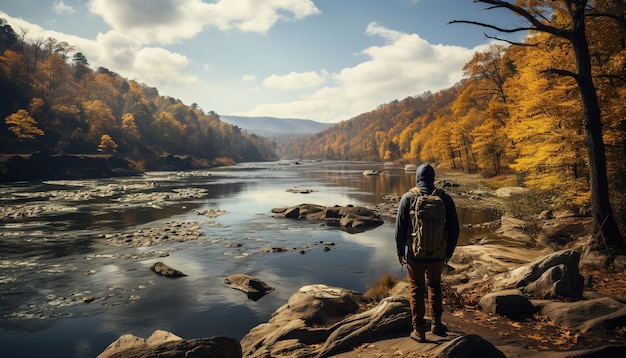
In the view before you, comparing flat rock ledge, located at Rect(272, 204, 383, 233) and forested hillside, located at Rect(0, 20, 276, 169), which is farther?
forested hillside, located at Rect(0, 20, 276, 169)

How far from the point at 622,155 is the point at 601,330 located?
14753 mm

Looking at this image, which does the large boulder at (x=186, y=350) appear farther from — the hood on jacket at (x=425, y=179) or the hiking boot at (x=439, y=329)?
the hood on jacket at (x=425, y=179)

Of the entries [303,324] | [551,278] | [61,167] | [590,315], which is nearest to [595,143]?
[551,278]

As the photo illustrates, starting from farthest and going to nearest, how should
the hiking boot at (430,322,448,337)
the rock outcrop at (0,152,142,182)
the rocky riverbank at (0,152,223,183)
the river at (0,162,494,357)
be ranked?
the rock outcrop at (0,152,142,182) < the rocky riverbank at (0,152,223,183) < the river at (0,162,494,357) < the hiking boot at (430,322,448,337)

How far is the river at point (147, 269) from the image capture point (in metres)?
11.1

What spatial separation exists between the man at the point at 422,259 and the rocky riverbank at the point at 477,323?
1.69 ft

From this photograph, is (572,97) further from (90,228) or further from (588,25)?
(90,228)

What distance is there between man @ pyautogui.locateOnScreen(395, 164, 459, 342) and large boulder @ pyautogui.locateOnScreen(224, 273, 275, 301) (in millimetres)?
8638

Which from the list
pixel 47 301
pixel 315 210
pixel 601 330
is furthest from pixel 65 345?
pixel 315 210

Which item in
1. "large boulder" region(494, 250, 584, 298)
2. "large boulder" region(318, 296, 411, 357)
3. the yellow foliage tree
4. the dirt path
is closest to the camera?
the dirt path

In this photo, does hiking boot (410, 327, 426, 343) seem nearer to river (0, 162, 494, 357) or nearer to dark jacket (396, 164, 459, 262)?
dark jacket (396, 164, 459, 262)

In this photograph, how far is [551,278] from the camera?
8.02 m

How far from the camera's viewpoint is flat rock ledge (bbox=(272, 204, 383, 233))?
26203 millimetres

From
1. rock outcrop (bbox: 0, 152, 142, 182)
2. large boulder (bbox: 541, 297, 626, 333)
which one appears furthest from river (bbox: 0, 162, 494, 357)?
rock outcrop (bbox: 0, 152, 142, 182)
